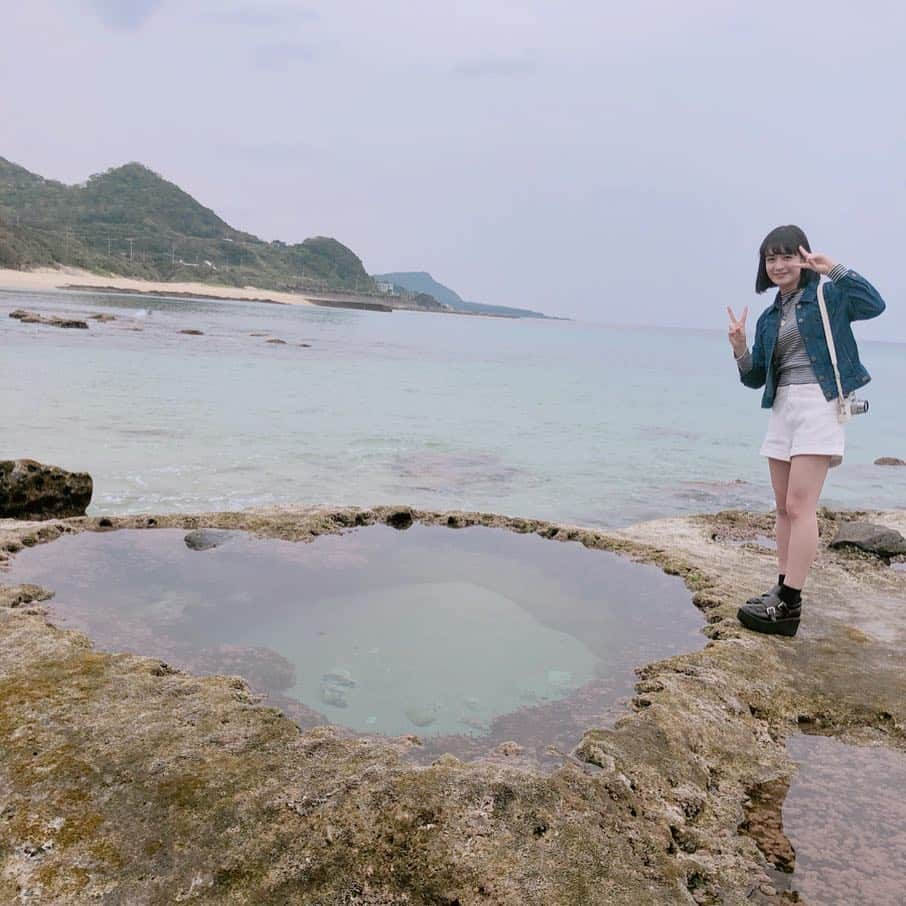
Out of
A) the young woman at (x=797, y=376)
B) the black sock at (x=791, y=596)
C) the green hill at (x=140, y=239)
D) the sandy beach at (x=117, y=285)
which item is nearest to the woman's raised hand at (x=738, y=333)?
the young woman at (x=797, y=376)

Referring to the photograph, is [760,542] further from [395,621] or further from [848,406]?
[395,621]

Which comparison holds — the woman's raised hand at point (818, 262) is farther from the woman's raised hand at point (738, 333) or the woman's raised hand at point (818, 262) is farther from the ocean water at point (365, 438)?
the ocean water at point (365, 438)

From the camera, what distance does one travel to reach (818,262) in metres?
4.55

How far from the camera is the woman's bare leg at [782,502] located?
5.07 m

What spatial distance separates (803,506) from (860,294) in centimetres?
144

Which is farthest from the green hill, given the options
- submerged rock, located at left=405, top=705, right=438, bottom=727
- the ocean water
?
submerged rock, located at left=405, top=705, right=438, bottom=727

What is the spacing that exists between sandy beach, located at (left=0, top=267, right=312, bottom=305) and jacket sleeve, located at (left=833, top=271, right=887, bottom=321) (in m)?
91.8

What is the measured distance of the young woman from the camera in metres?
4.59

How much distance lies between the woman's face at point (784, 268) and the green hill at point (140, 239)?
112m

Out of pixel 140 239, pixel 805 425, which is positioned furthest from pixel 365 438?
pixel 140 239

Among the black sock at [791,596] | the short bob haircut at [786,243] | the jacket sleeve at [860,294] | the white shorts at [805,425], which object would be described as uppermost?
the short bob haircut at [786,243]

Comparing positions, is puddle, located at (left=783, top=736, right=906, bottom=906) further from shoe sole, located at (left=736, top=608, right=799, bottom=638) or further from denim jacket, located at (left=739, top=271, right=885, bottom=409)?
denim jacket, located at (left=739, top=271, right=885, bottom=409)

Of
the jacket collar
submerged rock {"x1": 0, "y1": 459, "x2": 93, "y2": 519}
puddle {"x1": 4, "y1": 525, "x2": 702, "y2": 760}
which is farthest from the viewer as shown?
submerged rock {"x1": 0, "y1": 459, "x2": 93, "y2": 519}

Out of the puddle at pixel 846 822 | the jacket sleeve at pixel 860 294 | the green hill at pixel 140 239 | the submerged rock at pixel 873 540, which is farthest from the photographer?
the green hill at pixel 140 239
